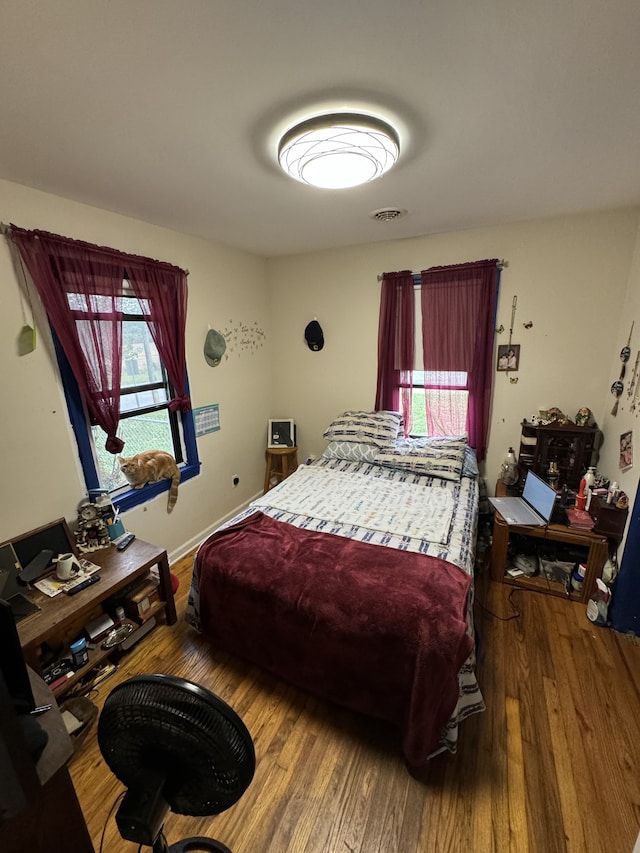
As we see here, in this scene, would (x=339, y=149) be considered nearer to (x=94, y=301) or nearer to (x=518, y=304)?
(x=94, y=301)

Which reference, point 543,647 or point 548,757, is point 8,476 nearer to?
point 548,757

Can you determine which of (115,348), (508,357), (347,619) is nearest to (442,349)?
(508,357)

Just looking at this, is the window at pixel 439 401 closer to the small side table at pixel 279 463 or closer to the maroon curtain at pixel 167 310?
the small side table at pixel 279 463

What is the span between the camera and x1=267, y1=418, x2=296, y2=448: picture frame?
362 cm

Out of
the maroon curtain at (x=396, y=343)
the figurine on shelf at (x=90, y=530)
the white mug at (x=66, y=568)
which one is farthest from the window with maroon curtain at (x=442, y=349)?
the white mug at (x=66, y=568)

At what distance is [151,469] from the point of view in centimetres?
236

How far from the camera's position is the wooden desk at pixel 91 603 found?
145 cm

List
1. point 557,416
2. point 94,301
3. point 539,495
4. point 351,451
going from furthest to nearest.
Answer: point 351,451, point 557,416, point 539,495, point 94,301

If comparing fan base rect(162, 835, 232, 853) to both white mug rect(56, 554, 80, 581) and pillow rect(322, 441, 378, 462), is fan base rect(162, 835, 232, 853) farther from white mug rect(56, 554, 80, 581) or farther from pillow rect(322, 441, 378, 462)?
pillow rect(322, 441, 378, 462)

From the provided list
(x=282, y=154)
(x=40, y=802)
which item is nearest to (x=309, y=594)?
(x=40, y=802)

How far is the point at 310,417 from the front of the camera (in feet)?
11.9

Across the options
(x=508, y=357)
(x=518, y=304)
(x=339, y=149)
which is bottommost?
(x=508, y=357)

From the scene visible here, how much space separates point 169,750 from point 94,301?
2112 millimetres

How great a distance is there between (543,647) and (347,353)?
2562 millimetres
